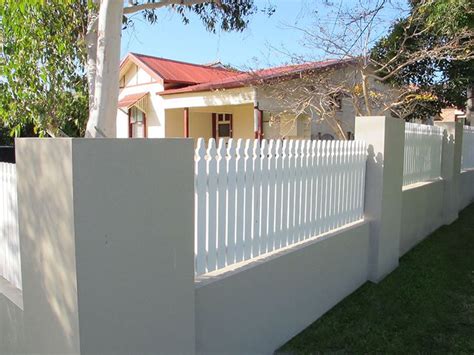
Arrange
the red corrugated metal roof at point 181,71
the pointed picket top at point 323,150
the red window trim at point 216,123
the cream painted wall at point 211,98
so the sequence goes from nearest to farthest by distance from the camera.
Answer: the pointed picket top at point 323,150 → the cream painted wall at point 211,98 → the red corrugated metal roof at point 181,71 → the red window trim at point 216,123

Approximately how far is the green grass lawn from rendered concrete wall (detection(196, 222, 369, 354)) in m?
0.18

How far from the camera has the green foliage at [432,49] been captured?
8570 millimetres

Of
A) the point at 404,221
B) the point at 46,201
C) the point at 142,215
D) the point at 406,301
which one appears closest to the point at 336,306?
the point at 406,301

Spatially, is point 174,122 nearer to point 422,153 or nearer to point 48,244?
point 422,153

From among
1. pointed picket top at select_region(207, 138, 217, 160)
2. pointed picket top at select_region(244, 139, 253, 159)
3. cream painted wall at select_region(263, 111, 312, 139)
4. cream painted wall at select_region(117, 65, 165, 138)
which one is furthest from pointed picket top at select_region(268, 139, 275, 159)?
cream painted wall at select_region(117, 65, 165, 138)

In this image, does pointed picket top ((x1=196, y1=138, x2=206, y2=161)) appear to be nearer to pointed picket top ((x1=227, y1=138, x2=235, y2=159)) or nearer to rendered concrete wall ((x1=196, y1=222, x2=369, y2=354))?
pointed picket top ((x1=227, y1=138, x2=235, y2=159))

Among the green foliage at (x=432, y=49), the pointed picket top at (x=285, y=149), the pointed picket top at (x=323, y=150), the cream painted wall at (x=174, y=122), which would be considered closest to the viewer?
the pointed picket top at (x=285, y=149)

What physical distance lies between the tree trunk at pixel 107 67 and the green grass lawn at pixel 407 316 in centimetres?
343

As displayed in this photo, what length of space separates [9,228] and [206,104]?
11.1m

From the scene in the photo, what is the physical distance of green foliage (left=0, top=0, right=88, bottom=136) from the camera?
6.45m

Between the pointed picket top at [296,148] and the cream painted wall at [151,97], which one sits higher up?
the cream painted wall at [151,97]

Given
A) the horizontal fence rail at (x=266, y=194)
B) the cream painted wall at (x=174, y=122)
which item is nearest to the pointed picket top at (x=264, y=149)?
the horizontal fence rail at (x=266, y=194)

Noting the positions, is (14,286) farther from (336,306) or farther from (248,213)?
(336,306)

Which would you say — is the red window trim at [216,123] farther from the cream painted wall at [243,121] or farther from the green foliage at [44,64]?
the green foliage at [44,64]
